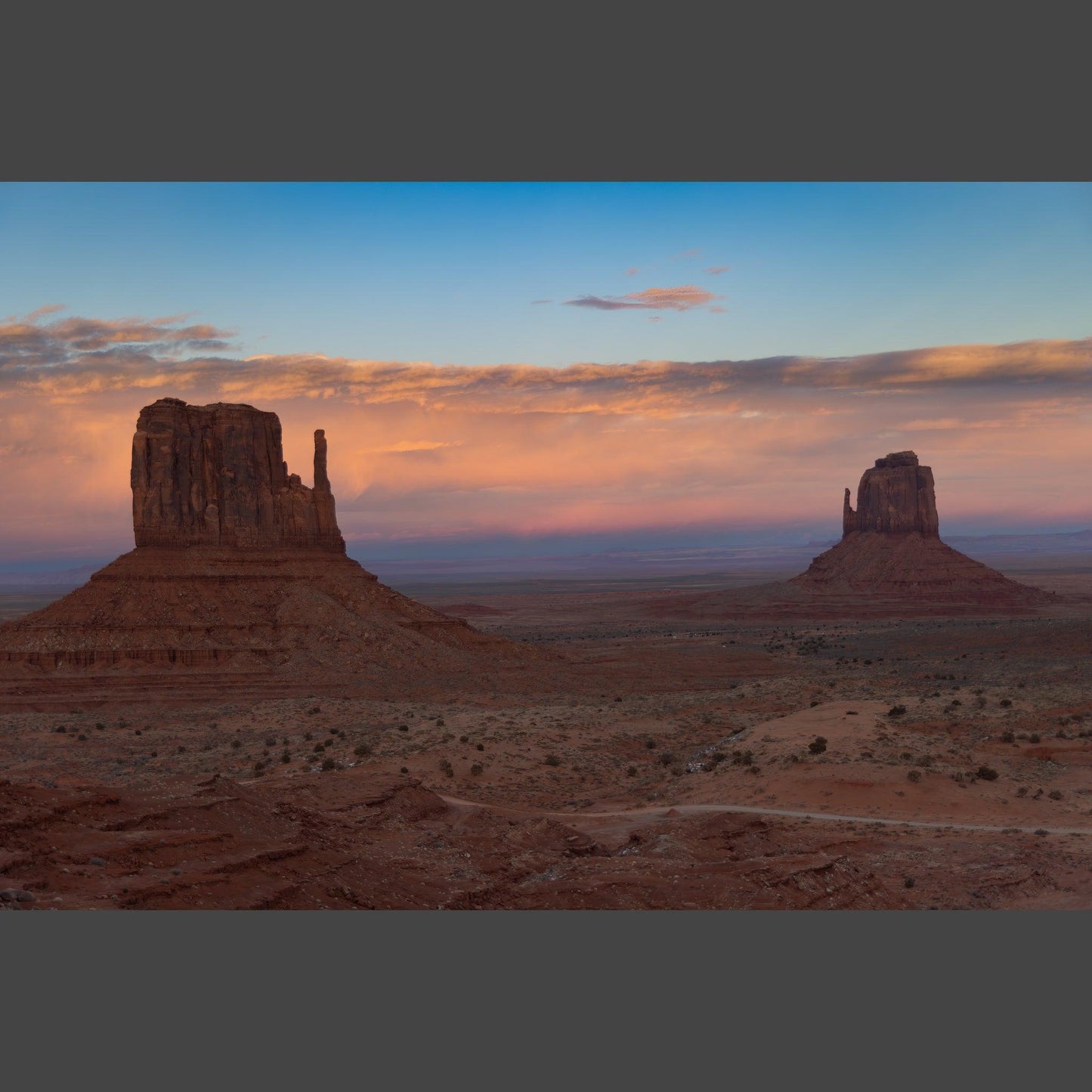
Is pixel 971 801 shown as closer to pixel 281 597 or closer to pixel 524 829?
pixel 524 829

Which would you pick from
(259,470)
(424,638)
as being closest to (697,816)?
(424,638)

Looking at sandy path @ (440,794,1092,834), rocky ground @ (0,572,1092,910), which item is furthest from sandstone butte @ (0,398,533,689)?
sandy path @ (440,794,1092,834)

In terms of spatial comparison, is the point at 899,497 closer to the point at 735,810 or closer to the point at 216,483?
the point at 216,483

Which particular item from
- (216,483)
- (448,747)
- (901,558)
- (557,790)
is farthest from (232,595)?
(901,558)

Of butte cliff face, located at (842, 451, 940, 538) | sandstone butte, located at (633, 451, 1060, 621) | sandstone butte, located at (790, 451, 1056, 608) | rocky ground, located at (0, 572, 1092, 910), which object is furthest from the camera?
butte cliff face, located at (842, 451, 940, 538)

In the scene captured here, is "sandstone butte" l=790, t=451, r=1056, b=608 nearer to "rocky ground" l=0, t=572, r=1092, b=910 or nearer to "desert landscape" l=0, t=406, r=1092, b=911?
"desert landscape" l=0, t=406, r=1092, b=911
